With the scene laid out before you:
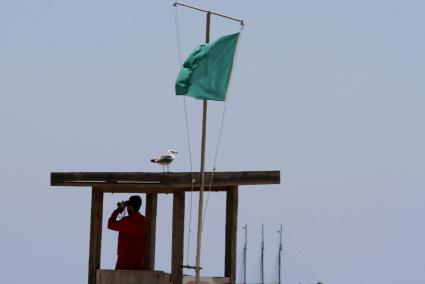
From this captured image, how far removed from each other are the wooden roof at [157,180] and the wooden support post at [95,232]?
222 millimetres

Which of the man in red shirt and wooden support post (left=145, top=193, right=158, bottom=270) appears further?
wooden support post (left=145, top=193, right=158, bottom=270)

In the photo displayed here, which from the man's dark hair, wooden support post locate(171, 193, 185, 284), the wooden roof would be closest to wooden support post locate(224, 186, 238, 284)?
the wooden roof

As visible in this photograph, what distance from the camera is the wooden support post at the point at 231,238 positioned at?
25.9 meters

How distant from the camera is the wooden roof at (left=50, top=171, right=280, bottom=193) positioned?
A: 2519cm

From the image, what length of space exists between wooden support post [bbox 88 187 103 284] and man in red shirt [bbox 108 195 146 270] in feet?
1.54

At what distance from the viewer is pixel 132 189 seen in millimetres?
26594

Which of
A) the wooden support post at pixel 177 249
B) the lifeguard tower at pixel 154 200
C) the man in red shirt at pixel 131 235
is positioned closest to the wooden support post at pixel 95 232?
the lifeguard tower at pixel 154 200

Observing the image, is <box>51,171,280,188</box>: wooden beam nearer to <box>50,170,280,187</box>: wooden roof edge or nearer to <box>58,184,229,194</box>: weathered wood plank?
<box>50,170,280,187</box>: wooden roof edge

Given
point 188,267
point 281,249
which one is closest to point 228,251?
point 188,267

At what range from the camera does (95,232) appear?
26.5 meters

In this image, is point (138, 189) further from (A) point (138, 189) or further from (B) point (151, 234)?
(B) point (151, 234)

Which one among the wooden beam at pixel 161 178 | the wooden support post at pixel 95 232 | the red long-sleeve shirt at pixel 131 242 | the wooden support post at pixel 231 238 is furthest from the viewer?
the wooden support post at pixel 95 232

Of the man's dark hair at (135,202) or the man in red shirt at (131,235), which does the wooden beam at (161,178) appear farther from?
the man in red shirt at (131,235)

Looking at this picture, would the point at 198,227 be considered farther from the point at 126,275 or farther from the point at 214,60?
the point at 214,60
